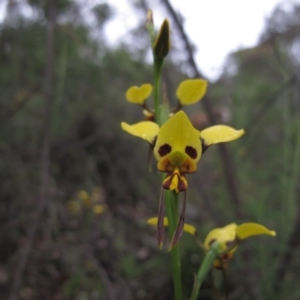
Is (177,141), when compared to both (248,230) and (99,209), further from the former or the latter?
(99,209)

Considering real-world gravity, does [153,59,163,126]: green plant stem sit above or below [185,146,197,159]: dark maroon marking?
above

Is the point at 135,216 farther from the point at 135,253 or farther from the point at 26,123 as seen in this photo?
the point at 26,123

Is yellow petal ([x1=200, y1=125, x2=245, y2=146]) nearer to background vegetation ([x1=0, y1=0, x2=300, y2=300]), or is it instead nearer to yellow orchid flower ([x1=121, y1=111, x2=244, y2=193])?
yellow orchid flower ([x1=121, y1=111, x2=244, y2=193])

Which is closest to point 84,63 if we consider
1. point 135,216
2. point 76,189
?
point 76,189

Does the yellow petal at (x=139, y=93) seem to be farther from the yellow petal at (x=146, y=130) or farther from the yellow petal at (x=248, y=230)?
the yellow petal at (x=248, y=230)

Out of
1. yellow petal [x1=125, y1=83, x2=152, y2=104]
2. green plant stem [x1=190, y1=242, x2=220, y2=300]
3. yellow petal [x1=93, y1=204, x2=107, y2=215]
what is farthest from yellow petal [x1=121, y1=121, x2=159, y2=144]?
yellow petal [x1=93, y1=204, x2=107, y2=215]

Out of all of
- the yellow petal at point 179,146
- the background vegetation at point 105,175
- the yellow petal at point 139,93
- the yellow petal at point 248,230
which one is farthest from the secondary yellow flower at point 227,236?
the background vegetation at point 105,175

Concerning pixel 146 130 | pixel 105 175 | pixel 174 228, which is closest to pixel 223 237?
pixel 174 228
